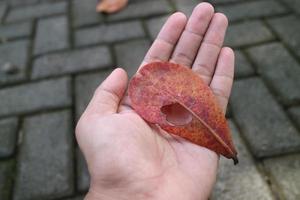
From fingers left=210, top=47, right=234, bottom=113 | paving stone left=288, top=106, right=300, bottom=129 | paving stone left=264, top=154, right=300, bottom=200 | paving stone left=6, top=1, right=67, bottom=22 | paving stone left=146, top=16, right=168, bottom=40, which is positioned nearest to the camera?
fingers left=210, top=47, right=234, bottom=113

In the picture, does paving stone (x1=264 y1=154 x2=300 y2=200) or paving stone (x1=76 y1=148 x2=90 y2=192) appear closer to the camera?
paving stone (x1=264 y1=154 x2=300 y2=200)

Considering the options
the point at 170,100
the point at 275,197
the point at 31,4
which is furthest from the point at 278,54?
the point at 31,4

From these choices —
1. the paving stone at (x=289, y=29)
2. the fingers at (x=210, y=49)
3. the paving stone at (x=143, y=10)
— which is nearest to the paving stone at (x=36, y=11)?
the paving stone at (x=143, y=10)

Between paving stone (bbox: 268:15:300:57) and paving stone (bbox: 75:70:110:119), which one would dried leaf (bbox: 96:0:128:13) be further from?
paving stone (bbox: 268:15:300:57)

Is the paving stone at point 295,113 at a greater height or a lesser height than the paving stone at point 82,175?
greater

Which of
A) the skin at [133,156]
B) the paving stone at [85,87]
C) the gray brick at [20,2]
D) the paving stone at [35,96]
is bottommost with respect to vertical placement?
the paving stone at [35,96]

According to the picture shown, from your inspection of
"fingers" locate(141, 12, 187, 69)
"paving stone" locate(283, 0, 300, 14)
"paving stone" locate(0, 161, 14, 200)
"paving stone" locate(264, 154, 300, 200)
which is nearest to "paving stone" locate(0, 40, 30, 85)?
"paving stone" locate(0, 161, 14, 200)

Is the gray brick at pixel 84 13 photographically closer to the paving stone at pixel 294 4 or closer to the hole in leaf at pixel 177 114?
the paving stone at pixel 294 4
